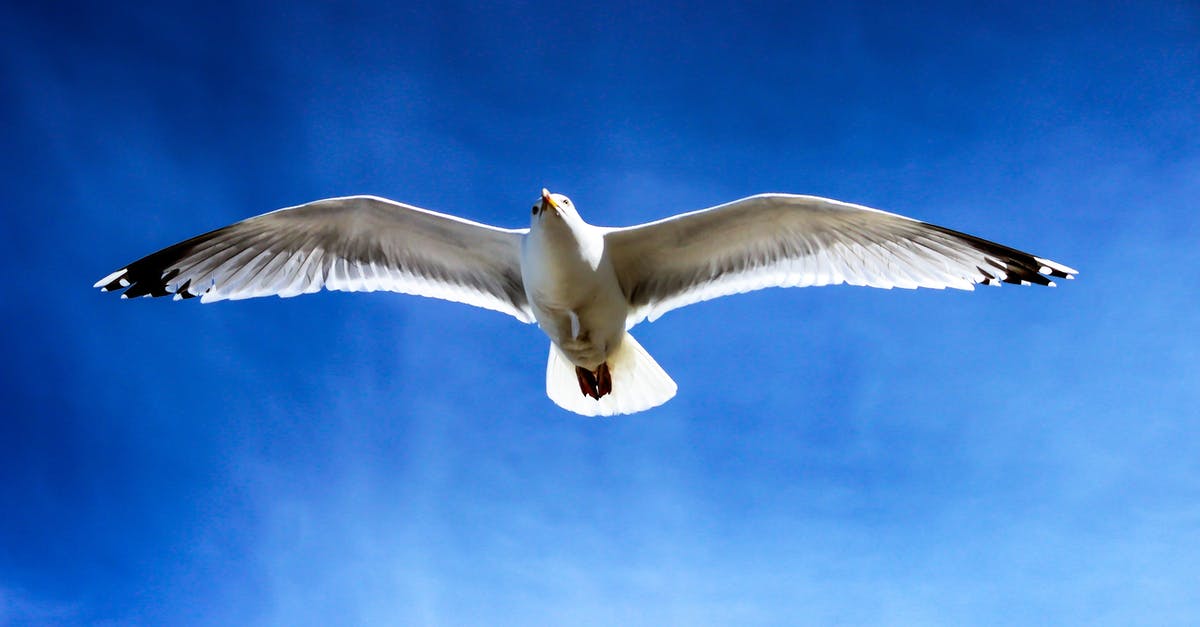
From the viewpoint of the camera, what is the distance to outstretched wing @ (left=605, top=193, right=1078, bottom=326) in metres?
3.88

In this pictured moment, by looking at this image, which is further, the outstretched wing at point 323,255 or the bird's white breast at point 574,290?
the outstretched wing at point 323,255

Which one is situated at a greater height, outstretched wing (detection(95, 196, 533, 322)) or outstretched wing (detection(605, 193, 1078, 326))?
outstretched wing (detection(95, 196, 533, 322))

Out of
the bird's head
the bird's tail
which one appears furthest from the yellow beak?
the bird's tail

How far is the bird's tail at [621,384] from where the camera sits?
4.14 metres

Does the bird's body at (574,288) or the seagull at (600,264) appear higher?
the seagull at (600,264)

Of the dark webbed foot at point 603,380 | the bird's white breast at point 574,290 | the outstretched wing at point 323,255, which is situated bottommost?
the dark webbed foot at point 603,380

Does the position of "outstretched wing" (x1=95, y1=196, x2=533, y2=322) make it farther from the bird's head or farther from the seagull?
the bird's head

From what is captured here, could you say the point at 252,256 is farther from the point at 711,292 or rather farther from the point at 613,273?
the point at 711,292

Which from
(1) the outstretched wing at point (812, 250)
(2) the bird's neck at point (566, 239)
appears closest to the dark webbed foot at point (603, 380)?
(1) the outstretched wing at point (812, 250)

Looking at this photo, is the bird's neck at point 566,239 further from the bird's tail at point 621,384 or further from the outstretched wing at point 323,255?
the bird's tail at point 621,384

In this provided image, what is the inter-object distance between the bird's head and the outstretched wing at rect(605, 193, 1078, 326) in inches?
14.8

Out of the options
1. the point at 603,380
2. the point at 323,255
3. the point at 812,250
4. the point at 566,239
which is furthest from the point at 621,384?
the point at 323,255

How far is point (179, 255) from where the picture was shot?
4.07 m

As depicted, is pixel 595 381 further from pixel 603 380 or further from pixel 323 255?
pixel 323 255
